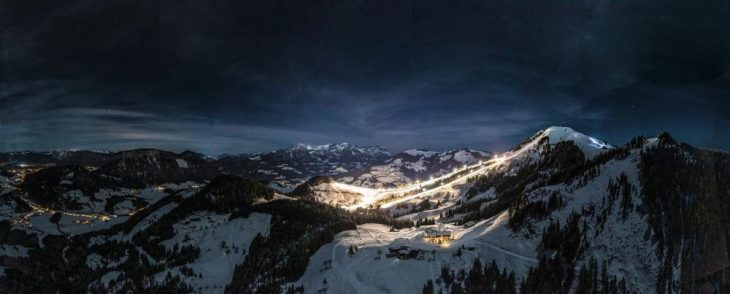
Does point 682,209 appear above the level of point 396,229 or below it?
above

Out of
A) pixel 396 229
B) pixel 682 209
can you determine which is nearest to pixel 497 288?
pixel 682 209

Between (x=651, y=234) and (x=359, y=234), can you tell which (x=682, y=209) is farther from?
(x=359, y=234)

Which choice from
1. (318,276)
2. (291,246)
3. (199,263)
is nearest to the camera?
(318,276)

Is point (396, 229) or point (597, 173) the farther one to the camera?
point (396, 229)

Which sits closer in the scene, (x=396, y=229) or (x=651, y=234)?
(x=651, y=234)

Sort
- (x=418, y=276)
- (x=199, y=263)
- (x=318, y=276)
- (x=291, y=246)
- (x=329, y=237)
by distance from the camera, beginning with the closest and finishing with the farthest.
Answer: (x=418, y=276), (x=318, y=276), (x=329, y=237), (x=291, y=246), (x=199, y=263)

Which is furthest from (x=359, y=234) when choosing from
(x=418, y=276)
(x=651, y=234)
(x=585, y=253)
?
(x=651, y=234)

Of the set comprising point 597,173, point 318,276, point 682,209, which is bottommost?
point 318,276

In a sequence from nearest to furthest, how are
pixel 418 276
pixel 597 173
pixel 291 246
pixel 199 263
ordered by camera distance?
pixel 418 276
pixel 597 173
pixel 291 246
pixel 199 263

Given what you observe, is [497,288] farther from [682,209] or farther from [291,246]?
[291,246]
